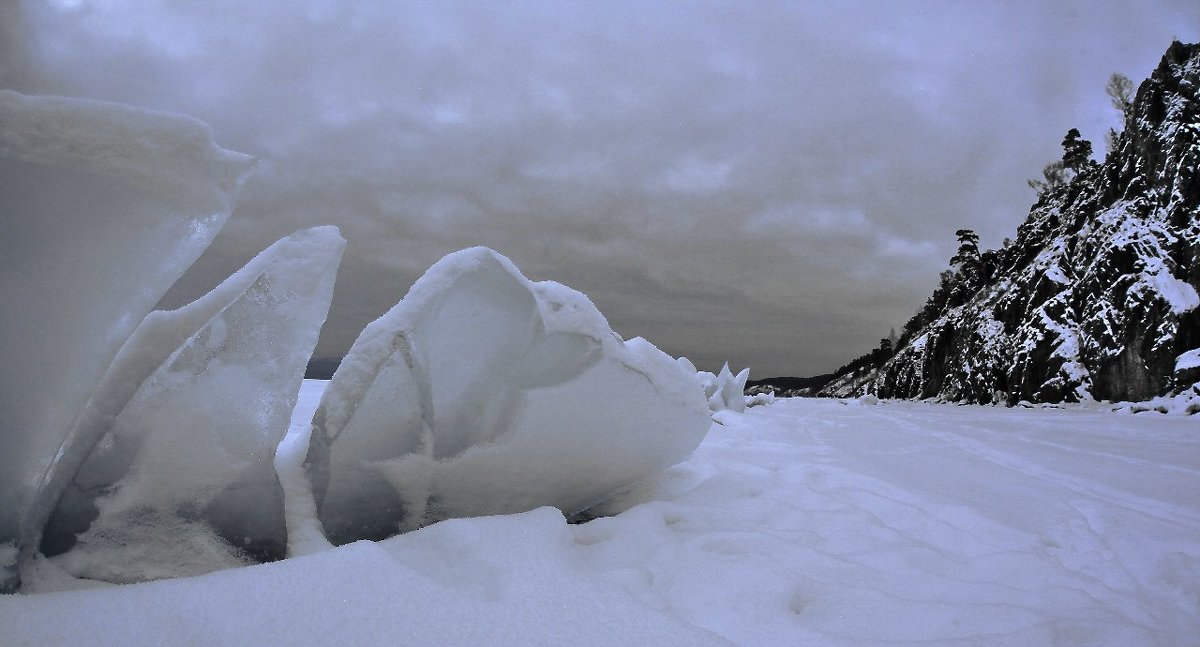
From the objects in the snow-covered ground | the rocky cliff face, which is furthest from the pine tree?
the snow-covered ground

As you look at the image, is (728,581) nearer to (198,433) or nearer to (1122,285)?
(198,433)

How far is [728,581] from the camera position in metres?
1.91

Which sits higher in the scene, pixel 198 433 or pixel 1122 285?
pixel 1122 285

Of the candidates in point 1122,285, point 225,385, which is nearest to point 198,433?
point 225,385

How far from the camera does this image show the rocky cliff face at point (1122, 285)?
18.0m

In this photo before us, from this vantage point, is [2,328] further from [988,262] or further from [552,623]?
[988,262]


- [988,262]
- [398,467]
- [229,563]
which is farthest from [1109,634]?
[988,262]

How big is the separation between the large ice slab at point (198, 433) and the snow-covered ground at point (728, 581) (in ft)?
0.67

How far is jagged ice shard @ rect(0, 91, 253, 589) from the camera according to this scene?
1.47 metres

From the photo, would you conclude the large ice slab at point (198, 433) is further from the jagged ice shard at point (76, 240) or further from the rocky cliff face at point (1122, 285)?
the rocky cliff face at point (1122, 285)

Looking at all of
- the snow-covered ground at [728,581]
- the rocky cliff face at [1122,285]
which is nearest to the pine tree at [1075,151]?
the rocky cliff face at [1122,285]

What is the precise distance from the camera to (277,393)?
1976 millimetres

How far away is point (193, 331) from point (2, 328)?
440 mm

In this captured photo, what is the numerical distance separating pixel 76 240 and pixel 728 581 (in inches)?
85.4
